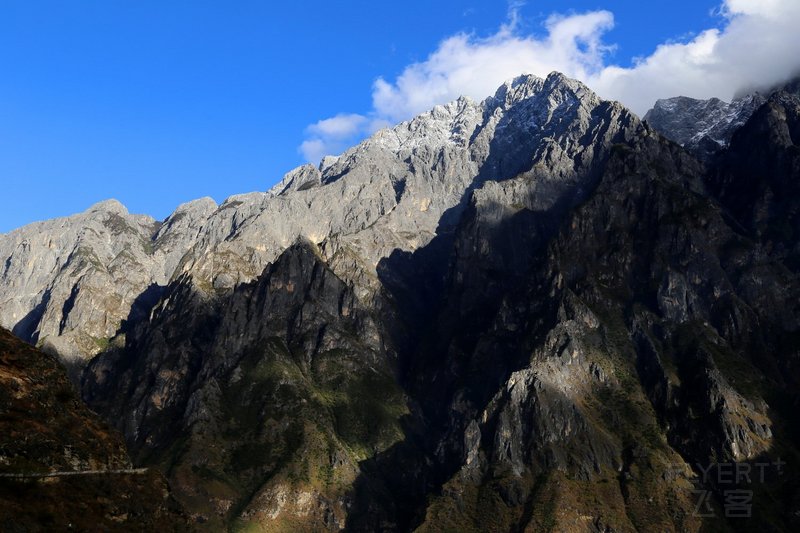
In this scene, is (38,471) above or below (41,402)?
below

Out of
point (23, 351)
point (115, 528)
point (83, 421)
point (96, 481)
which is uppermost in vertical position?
point (23, 351)

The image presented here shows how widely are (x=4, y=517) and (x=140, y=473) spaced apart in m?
30.7

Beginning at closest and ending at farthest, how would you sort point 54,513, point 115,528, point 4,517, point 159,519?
1. point 4,517
2. point 54,513
3. point 115,528
4. point 159,519

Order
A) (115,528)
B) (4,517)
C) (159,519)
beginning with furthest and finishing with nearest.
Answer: (159,519) → (115,528) → (4,517)

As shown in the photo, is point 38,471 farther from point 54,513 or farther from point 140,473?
point 140,473

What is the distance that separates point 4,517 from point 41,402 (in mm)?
26998

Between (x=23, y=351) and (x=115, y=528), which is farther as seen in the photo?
(x=23, y=351)

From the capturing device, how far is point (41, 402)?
11956cm

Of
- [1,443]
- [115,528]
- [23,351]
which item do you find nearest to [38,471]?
[1,443]

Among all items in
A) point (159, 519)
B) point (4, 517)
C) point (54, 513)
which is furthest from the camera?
point (159, 519)

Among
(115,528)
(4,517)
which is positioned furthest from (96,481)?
(4,517)

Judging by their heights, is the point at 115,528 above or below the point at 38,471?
below

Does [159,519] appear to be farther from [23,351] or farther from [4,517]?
[23,351]

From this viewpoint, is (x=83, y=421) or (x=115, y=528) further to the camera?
(x=83, y=421)
